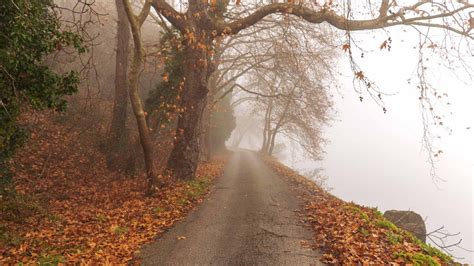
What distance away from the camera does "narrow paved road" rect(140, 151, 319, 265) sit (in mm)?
7105

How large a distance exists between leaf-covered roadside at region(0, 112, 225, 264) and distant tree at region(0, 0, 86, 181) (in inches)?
96.0

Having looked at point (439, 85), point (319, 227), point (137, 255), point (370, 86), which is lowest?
point (137, 255)

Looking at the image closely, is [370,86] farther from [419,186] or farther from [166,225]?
[419,186]

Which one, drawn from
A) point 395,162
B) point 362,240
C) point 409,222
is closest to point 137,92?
point 362,240

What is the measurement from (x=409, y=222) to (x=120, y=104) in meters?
14.0

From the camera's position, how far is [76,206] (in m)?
11.7

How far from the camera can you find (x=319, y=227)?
29.8 ft

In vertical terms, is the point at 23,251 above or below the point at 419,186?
below

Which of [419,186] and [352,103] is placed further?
[352,103]

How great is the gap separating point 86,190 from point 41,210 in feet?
11.7

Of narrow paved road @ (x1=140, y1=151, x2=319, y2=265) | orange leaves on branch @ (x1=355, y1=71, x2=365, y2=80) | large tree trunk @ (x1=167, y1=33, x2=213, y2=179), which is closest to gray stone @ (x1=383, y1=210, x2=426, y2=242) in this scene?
narrow paved road @ (x1=140, y1=151, x2=319, y2=265)

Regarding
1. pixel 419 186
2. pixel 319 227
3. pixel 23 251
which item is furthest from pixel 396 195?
pixel 23 251

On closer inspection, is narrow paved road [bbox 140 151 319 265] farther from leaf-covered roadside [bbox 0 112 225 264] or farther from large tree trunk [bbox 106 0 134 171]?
large tree trunk [bbox 106 0 134 171]

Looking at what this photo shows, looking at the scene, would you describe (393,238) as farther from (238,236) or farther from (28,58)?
(28,58)
